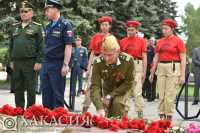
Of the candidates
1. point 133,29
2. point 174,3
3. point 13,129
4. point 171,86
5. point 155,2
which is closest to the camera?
point 13,129

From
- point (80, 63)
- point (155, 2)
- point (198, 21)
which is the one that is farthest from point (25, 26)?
point (198, 21)

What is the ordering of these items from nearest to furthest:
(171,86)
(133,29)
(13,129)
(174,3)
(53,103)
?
(13,129), (53,103), (171,86), (133,29), (174,3)

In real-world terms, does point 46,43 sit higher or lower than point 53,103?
higher

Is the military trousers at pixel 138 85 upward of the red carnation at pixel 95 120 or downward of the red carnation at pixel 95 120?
downward

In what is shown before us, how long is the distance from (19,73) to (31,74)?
0.61ft

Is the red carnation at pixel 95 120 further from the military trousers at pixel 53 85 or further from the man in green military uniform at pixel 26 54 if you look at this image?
the man in green military uniform at pixel 26 54

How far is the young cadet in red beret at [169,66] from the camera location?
36.8ft

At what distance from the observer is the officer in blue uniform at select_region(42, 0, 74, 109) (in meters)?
9.41

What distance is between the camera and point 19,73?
9.88 meters

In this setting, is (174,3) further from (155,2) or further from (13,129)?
(13,129)

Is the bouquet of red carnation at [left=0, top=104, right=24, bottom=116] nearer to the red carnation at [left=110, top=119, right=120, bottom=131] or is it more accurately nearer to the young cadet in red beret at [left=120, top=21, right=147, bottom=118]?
the red carnation at [left=110, top=119, right=120, bottom=131]

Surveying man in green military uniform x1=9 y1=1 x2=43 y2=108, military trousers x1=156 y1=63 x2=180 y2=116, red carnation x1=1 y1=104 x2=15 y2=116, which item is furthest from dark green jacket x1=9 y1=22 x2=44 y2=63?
red carnation x1=1 y1=104 x2=15 y2=116

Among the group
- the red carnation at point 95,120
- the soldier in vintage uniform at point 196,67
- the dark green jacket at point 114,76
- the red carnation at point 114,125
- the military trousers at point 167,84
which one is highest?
the dark green jacket at point 114,76

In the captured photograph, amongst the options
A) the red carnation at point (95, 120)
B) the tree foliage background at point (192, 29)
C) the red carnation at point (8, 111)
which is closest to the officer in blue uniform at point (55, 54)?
the red carnation at point (8, 111)
